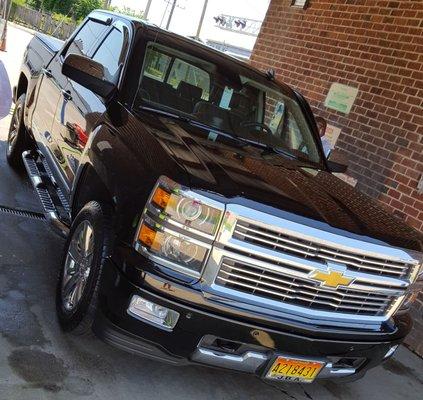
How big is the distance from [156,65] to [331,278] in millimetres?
1961

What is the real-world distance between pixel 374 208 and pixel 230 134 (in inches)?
43.0

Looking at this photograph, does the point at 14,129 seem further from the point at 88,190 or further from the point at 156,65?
the point at 88,190

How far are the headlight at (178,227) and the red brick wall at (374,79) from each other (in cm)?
323

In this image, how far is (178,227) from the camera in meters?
2.65

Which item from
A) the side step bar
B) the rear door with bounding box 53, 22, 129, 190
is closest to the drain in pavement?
the side step bar

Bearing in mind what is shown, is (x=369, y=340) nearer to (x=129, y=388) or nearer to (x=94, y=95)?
(x=129, y=388)

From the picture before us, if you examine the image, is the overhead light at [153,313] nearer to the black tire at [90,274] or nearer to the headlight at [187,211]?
the black tire at [90,274]

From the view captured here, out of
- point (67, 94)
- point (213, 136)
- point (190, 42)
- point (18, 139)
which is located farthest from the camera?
point (18, 139)

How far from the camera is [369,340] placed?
3.14 meters

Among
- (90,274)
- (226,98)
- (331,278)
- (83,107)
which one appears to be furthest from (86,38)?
(331,278)

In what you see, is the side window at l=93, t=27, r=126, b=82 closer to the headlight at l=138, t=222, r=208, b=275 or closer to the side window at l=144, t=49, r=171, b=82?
the side window at l=144, t=49, r=171, b=82

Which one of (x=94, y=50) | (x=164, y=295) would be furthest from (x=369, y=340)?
(x=94, y=50)

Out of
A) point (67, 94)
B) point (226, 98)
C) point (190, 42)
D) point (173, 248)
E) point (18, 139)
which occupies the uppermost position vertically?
point (190, 42)

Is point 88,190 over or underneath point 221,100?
underneath
